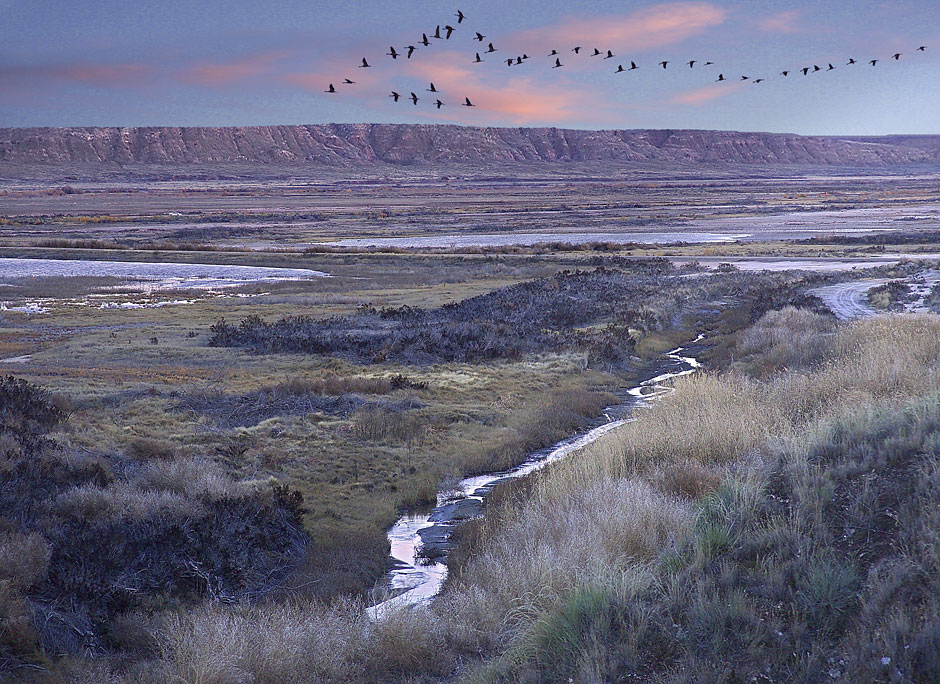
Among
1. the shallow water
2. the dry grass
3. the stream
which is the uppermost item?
the shallow water

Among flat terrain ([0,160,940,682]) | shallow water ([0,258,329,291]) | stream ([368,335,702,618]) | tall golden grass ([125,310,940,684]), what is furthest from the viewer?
shallow water ([0,258,329,291])

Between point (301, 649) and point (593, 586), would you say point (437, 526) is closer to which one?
point (301, 649)

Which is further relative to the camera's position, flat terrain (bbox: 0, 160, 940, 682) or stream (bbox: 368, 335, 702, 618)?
stream (bbox: 368, 335, 702, 618)

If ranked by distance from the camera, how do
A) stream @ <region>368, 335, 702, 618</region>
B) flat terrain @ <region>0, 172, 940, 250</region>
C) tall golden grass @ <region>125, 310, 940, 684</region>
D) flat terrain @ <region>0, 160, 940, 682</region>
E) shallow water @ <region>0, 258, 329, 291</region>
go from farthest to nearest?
flat terrain @ <region>0, 172, 940, 250</region>, shallow water @ <region>0, 258, 329, 291</region>, stream @ <region>368, 335, 702, 618</region>, flat terrain @ <region>0, 160, 940, 682</region>, tall golden grass @ <region>125, 310, 940, 684</region>

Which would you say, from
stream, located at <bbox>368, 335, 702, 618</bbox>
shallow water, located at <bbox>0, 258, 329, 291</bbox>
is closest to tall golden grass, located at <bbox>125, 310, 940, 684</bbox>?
stream, located at <bbox>368, 335, 702, 618</bbox>

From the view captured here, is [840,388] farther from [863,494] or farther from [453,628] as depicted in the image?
[453,628]

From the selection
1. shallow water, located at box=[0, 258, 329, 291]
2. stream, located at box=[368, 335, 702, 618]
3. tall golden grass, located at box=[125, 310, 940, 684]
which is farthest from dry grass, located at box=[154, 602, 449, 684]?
shallow water, located at box=[0, 258, 329, 291]

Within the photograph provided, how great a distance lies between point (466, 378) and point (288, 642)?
15745 mm

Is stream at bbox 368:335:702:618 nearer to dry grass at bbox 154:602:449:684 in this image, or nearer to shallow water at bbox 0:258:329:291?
dry grass at bbox 154:602:449:684

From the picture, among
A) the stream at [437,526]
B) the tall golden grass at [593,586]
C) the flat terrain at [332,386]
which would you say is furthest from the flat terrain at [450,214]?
the tall golden grass at [593,586]

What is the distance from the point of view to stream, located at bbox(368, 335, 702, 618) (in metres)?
10.3

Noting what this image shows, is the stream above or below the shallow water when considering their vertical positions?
below

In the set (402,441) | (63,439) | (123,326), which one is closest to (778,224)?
(123,326)

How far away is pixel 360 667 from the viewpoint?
7043 millimetres
